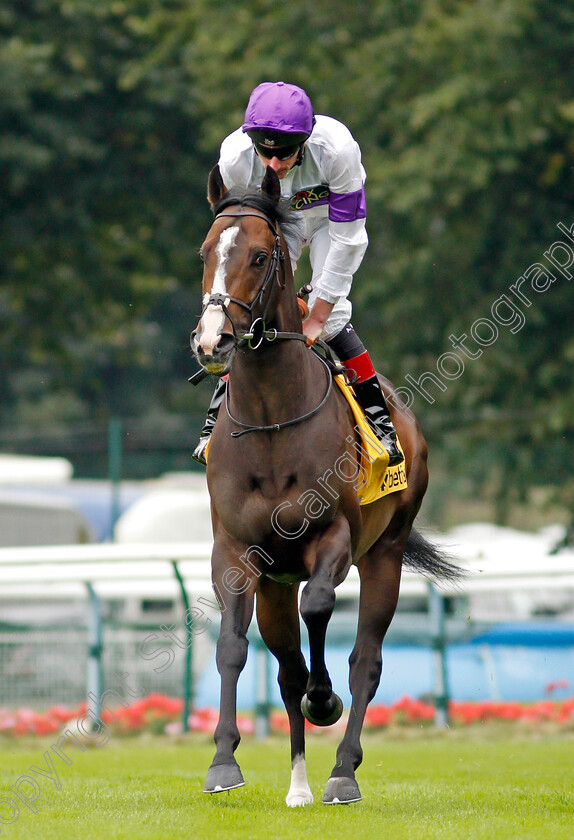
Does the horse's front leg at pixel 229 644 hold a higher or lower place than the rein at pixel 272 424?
lower

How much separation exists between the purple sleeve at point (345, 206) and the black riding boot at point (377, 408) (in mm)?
891

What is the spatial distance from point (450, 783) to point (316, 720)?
59.9 inches

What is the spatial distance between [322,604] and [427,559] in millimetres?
2328

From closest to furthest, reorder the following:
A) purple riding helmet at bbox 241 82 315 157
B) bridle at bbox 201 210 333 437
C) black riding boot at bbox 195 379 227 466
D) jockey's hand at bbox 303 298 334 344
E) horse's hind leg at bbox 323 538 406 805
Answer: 1. bridle at bbox 201 210 333 437
2. purple riding helmet at bbox 241 82 315 157
3. horse's hind leg at bbox 323 538 406 805
4. jockey's hand at bbox 303 298 334 344
5. black riding boot at bbox 195 379 227 466

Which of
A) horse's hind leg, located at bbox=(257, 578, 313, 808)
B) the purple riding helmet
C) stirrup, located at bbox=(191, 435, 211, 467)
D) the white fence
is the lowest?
horse's hind leg, located at bbox=(257, 578, 313, 808)

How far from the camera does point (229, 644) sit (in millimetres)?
5551

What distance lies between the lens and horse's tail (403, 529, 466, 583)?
7.72m

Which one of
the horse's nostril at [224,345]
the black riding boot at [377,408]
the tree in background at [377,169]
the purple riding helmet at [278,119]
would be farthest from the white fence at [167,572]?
the horse's nostril at [224,345]

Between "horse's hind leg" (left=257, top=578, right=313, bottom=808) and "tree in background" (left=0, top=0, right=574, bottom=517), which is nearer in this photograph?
"horse's hind leg" (left=257, top=578, right=313, bottom=808)

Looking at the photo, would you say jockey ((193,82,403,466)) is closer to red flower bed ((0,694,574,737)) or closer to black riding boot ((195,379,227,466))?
black riding boot ((195,379,227,466))

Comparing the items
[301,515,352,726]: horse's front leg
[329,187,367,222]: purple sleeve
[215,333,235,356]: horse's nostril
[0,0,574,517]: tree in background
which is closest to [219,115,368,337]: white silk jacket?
[329,187,367,222]: purple sleeve

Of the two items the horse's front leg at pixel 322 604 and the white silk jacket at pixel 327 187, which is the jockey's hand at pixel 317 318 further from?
the horse's front leg at pixel 322 604

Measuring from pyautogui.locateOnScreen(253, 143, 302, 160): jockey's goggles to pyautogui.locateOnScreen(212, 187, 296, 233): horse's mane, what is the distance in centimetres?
23

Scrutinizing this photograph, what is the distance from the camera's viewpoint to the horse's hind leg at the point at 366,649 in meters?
5.98
